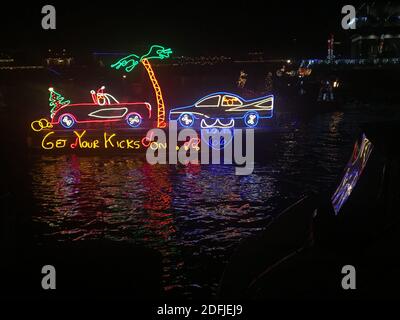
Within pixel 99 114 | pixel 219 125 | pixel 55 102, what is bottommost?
pixel 219 125

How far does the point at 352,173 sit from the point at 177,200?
598 centimetres

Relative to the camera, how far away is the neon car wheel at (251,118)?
16922 mm

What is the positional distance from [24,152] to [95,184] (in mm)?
6058

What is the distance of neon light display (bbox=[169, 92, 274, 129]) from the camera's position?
16391 millimetres

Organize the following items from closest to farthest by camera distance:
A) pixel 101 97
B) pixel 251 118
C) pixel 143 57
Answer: pixel 143 57, pixel 101 97, pixel 251 118

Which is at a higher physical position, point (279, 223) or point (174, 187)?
point (279, 223)

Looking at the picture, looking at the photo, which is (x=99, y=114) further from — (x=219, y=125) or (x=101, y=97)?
(x=219, y=125)

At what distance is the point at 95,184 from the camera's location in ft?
37.3

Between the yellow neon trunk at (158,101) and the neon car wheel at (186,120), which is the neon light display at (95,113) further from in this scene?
the neon car wheel at (186,120)

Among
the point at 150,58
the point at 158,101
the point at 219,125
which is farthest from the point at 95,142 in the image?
the point at 219,125

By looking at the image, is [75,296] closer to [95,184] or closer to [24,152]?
[95,184]

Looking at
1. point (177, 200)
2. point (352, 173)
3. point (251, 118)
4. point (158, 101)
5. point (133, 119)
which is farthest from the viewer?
point (251, 118)

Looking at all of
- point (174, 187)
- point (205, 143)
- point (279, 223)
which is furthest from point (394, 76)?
point (279, 223)

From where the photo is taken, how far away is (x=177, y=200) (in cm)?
970
